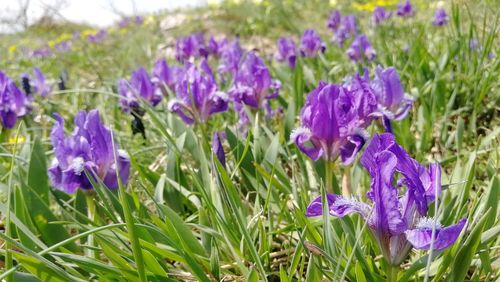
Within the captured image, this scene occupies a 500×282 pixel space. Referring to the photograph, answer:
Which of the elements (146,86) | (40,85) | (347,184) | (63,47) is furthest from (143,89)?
(63,47)

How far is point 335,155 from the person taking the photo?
71.7 inches

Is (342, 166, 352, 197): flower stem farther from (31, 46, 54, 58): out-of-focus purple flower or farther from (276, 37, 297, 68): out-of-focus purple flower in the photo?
(31, 46, 54, 58): out-of-focus purple flower

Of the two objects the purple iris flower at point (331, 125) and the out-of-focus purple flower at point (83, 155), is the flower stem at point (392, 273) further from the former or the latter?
the out-of-focus purple flower at point (83, 155)

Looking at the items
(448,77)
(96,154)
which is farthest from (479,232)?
(448,77)

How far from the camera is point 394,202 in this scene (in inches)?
46.5

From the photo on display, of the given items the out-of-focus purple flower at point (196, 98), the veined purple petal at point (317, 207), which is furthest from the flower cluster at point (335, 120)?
the out-of-focus purple flower at point (196, 98)

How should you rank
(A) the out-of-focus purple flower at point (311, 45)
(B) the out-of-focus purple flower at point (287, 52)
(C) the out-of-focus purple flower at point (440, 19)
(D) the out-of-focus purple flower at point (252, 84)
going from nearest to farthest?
(D) the out-of-focus purple flower at point (252, 84)
(B) the out-of-focus purple flower at point (287, 52)
(A) the out-of-focus purple flower at point (311, 45)
(C) the out-of-focus purple flower at point (440, 19)

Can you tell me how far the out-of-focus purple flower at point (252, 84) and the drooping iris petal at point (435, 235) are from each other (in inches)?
71.9

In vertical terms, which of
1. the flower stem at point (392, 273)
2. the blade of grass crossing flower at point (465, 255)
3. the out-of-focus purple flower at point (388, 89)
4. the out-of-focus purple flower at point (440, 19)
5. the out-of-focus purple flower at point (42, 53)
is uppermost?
the out-of-focus purple flower at point (42, 53)

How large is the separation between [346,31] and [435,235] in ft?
17.3

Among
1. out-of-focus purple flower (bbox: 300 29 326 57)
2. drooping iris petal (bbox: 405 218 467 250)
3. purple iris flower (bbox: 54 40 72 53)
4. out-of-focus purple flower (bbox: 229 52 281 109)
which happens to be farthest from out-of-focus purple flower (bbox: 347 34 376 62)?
purple iris flower (bbox: 54 40 72 53)

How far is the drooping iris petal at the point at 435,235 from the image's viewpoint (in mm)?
1065

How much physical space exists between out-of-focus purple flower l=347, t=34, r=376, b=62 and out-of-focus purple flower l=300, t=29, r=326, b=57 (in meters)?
0.40

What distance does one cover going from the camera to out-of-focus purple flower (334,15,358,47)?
5.75 meters
